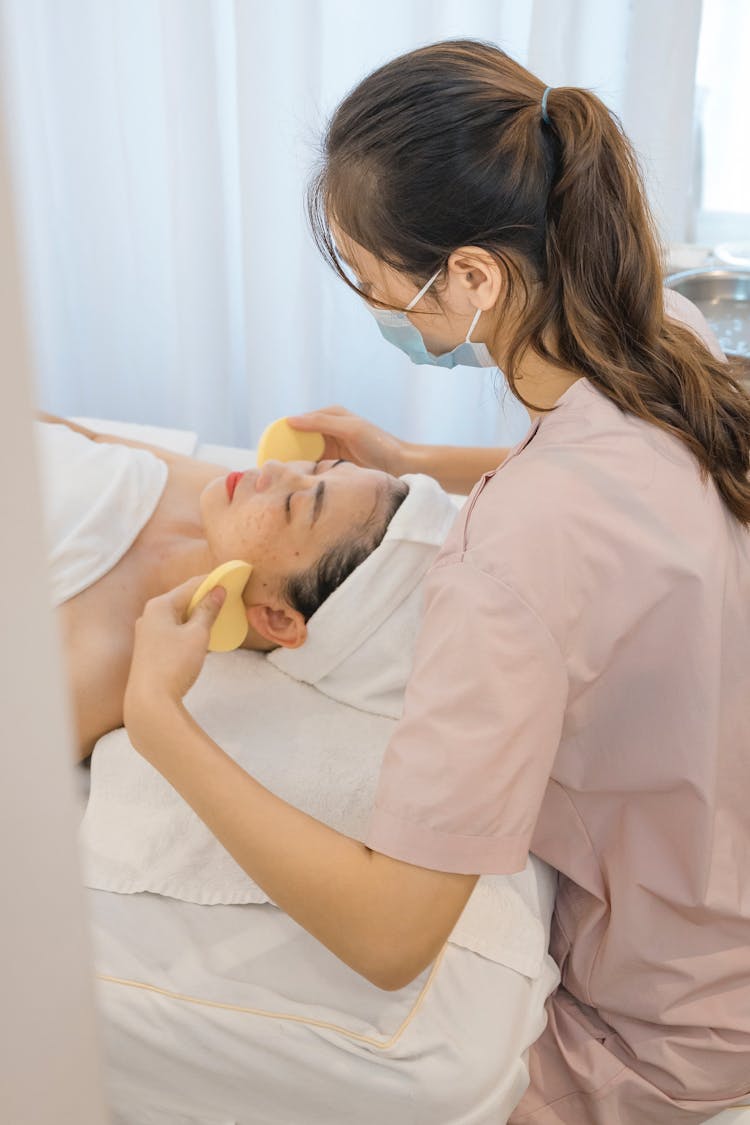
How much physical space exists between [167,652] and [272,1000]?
40cm

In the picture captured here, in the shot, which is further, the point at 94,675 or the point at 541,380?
the point at 94,675

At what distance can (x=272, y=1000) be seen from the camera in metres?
1.22

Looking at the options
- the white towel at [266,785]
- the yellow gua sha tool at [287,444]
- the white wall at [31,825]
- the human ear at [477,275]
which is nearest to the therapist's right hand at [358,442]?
the yellow gua sha tool at [287,444]

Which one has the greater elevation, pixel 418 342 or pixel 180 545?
pixel 418 342

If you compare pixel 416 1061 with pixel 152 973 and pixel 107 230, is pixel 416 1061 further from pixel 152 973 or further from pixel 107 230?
pixel 107 230

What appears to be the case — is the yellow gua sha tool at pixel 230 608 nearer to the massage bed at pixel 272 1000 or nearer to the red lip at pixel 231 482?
the red lip at pixel 231 482

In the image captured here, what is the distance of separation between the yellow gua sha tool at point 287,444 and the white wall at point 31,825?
59.7 inches

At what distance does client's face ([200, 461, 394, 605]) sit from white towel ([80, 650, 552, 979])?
16cm

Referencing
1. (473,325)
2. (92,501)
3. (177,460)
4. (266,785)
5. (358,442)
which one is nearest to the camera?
(473,325)

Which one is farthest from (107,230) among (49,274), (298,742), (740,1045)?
(740,1045)

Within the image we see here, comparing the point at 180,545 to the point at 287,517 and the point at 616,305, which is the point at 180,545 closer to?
the point at 287,517

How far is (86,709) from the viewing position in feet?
5.11

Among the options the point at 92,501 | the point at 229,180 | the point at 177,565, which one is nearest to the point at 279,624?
the point at 177,565

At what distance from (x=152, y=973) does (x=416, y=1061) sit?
0.31 metres
